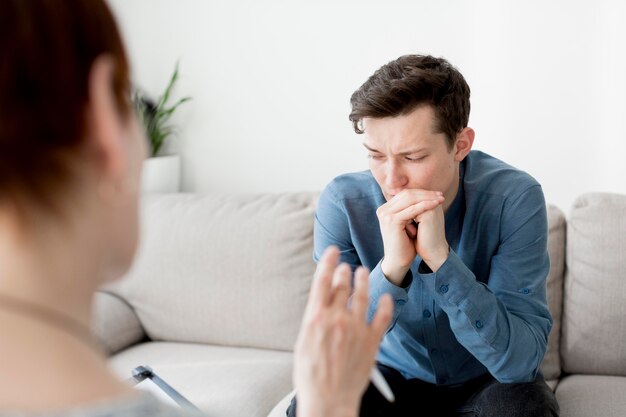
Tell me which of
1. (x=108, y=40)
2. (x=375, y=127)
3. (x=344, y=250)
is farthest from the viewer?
(x=344, y=250)

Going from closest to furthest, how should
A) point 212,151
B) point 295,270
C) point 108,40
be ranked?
point 108,40
point 295,270
point 212,151

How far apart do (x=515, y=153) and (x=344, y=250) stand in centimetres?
88

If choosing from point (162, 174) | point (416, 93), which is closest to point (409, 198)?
point (416, 93)

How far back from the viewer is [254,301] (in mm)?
2430

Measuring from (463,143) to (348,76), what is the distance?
3.58 ft

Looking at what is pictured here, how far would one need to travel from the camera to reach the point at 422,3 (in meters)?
2.72

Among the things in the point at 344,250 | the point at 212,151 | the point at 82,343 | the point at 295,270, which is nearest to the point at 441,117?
the point at 344,250

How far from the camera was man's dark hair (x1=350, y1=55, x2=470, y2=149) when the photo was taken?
1.74m

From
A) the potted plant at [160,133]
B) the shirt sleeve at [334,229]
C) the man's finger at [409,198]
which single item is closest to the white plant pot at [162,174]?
the potted plant at [160,133]

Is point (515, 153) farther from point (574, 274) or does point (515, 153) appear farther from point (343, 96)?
point (343, 96)

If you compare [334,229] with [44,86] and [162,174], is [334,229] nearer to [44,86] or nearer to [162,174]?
[162,174]

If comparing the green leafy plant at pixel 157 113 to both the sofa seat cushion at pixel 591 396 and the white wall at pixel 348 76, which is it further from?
the sofa seat cushion at pixel 591 396

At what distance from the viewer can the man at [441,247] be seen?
1.66 metres

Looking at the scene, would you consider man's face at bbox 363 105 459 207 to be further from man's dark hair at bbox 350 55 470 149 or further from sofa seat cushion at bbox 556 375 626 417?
sofa seat cushion at bbox 556 375 626 417
